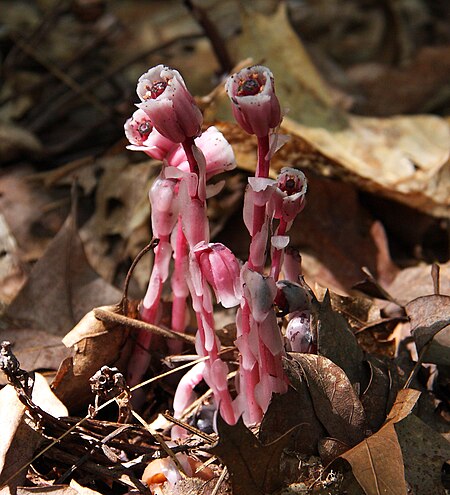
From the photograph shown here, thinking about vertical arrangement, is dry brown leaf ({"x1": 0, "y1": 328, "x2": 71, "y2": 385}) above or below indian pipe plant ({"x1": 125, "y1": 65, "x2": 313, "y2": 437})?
below

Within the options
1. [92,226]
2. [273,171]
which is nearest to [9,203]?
[92,226]

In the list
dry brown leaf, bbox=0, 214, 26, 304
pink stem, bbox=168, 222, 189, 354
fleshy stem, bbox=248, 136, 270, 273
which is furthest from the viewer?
dry brown leaf, bbox=0, 214, 26, 304

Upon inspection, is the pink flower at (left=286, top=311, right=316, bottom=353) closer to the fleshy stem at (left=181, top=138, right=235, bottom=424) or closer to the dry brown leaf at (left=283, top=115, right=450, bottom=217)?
the fleshy stem at (left=181, top=138, right=235, bottom=424)

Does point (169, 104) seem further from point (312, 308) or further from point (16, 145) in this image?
point (16, 145)

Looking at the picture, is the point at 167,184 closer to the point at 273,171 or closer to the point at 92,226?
the point at 273,171

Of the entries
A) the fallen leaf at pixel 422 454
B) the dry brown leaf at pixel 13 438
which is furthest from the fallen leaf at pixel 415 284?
the dry brown leaf at pixel 13 438

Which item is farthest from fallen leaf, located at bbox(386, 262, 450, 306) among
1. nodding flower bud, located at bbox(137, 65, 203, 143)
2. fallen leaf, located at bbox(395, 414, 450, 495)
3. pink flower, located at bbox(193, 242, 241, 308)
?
nodding flower bud, located at bbox(137, 65, 203, 143)

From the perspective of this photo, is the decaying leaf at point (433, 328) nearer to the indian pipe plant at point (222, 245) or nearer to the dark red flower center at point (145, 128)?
the indian pipe plant at point (222, 245)
